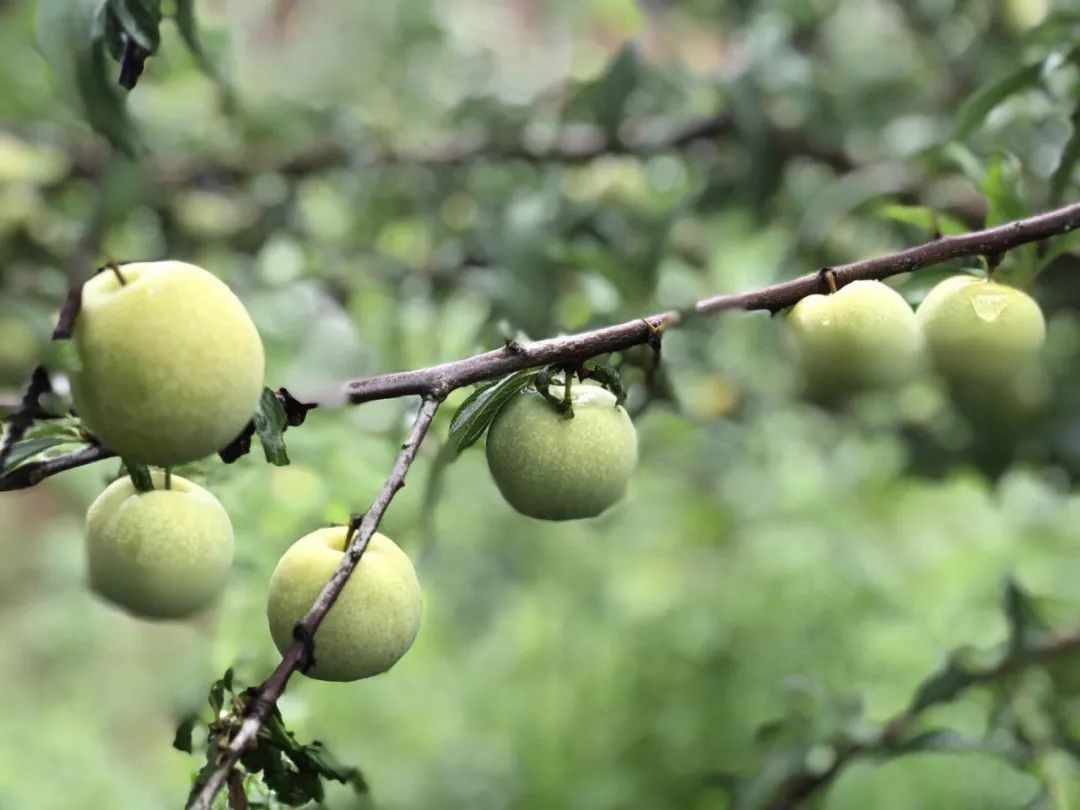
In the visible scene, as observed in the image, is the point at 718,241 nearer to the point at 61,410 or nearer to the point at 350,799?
the point at 350,799

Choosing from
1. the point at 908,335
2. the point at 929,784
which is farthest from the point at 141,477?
the point at 929,784

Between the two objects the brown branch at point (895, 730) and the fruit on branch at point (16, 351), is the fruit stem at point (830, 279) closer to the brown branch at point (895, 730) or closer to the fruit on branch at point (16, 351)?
the brown branch at point (895, 730)

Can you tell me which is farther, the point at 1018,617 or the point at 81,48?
the point at 1018,617

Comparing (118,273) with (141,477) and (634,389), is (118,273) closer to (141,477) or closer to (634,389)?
(141,477)

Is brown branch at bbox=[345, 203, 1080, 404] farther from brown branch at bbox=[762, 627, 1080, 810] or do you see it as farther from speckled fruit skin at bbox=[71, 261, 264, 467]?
brown branch at bbox=[762, 627, 1080, 810]

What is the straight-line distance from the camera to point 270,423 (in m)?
0.46

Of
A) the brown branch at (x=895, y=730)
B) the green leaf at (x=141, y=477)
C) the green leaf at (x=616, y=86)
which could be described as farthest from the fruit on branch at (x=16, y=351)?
the brown branch at (x=895, y=730)

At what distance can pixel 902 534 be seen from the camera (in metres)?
1.50

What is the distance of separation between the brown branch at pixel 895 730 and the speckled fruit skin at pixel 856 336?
0.37 m

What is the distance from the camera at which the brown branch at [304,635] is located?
0.38 m

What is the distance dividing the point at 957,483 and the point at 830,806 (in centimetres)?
50

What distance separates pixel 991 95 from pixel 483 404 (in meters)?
0.43

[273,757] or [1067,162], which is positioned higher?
[1067,162]

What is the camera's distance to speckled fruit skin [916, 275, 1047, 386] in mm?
519
